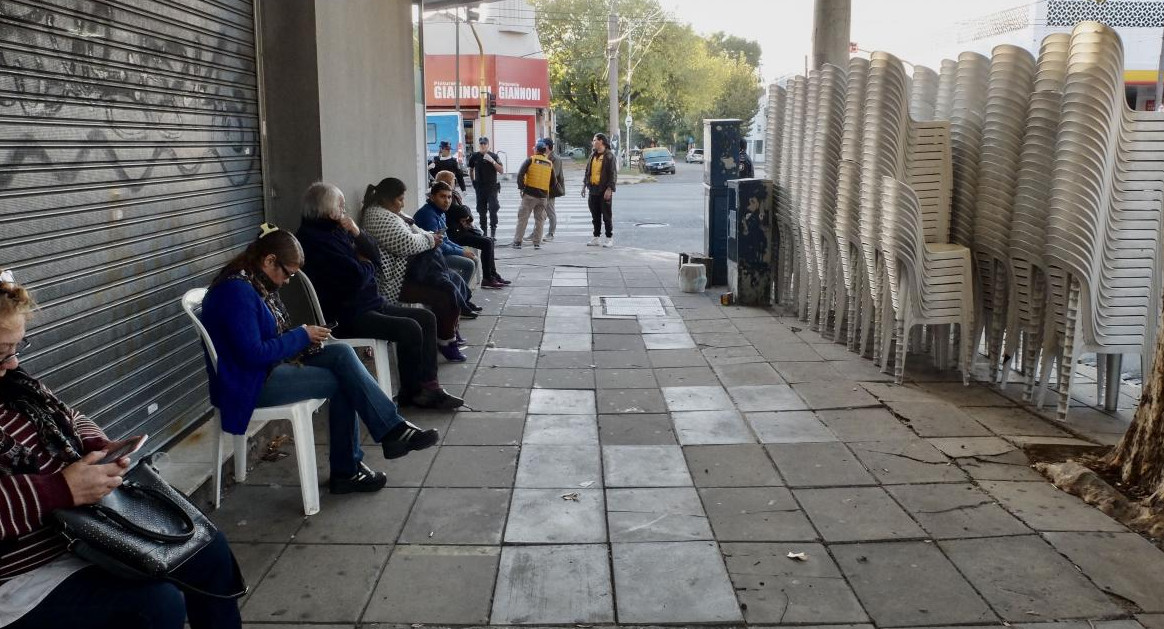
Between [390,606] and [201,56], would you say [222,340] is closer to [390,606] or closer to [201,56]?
[390,606]

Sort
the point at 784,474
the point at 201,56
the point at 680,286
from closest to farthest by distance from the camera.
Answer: the point at 784,474 → the point at 201,56 → the point at 680,286

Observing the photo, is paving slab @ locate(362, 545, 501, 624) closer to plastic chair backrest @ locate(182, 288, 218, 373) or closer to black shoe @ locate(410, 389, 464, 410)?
plastic chair backrest @ locate(182, 288, 218, 373)

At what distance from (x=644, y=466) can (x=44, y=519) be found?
3176 mm

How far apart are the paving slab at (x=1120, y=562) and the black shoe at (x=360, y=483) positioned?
306 cm

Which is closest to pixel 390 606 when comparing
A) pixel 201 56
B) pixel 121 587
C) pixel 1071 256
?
pixel 121 587

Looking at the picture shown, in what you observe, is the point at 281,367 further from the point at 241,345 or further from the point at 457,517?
the point at 457,517

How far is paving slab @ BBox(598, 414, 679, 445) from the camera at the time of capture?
5590 mm

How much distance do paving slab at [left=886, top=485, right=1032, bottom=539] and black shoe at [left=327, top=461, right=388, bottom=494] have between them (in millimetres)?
2499

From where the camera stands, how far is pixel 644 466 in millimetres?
5145

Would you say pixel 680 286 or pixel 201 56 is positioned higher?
pixel 201 56

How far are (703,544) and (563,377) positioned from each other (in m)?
3.09

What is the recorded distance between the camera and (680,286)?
11.0 m

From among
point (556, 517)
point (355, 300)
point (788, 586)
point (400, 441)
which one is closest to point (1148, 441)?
point (788, 586)

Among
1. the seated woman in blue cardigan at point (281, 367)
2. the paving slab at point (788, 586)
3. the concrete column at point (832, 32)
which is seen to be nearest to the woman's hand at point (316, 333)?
the seated woman in blue cardigan at point (281, 367)
